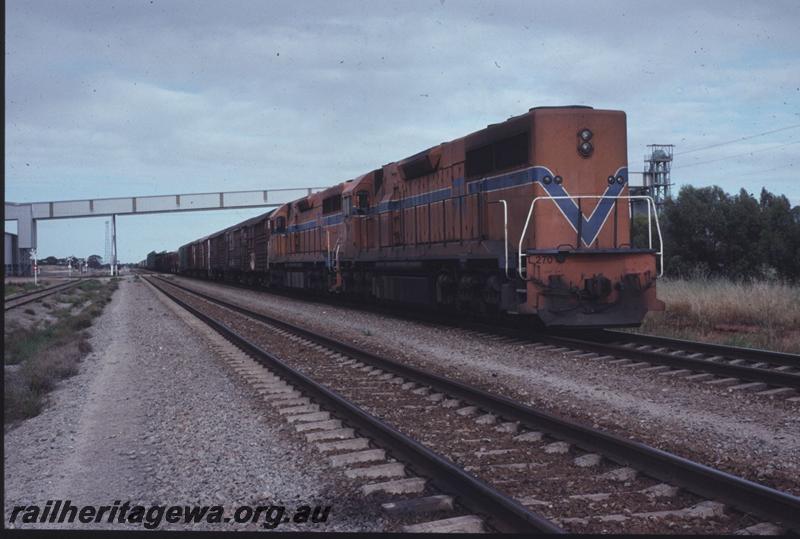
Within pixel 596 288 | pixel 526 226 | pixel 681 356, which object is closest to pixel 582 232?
pixel 526 226

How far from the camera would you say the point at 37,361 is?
11.8m

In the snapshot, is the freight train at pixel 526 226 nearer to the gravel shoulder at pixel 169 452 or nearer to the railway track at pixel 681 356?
the railway track at pixel 681 356

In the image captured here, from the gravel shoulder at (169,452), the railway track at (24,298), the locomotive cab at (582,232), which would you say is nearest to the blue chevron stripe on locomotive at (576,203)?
the locomotive cab at (582,232)

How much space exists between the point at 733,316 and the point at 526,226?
6.20 meters

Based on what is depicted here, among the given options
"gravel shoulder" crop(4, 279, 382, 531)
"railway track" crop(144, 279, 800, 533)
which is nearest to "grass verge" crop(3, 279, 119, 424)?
"gravel shoulder" crop(4, 279, 382, 531)

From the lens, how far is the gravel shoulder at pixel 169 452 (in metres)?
4.88

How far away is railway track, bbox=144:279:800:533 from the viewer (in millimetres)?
4031

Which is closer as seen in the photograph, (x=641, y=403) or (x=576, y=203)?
(x=641, y=403)

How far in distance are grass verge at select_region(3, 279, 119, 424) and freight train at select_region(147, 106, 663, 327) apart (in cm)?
719

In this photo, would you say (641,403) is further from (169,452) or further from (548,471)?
(169,452)

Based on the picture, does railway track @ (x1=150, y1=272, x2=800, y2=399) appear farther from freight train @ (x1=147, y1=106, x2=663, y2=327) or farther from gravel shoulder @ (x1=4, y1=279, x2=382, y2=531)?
gravel shoulder @ (x1=4, y1=279, x2=382, y2=531)

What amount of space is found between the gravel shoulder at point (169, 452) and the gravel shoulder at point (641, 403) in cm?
277

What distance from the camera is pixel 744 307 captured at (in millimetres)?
15117
